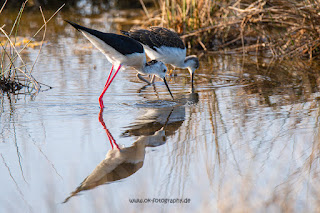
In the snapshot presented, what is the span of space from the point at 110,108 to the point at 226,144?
1.58m

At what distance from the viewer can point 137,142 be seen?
3982mm

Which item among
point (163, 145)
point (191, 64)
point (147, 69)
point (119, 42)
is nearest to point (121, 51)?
point (119, 42)

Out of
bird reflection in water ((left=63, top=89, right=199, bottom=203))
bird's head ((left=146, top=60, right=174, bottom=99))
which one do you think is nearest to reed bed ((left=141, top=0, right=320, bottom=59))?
bird's head ((left=146, top=60, right=174, bottom=99))

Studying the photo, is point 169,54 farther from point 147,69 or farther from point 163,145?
point 163,145

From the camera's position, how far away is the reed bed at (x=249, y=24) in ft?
23.1

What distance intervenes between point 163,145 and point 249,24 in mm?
4158

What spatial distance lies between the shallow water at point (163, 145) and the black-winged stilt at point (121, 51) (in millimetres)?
257

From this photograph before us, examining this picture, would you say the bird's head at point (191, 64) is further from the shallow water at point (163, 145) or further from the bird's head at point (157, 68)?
the bird's head at point (157, 68)

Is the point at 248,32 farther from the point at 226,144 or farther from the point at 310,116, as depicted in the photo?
the point at 226,144

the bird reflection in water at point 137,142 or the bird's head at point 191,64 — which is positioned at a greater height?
the bird's head at point 191,64

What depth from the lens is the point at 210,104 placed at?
5141 millimetres

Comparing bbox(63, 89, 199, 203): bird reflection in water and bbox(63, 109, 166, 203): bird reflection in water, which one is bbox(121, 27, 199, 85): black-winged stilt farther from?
bbox(63, 109, 166, 203): bird reflection in water

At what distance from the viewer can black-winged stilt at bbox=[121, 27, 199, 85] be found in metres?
6.39

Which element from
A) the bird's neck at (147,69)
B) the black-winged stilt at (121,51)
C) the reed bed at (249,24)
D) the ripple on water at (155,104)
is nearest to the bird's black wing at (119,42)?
the black-winged stilt at (121,51)
